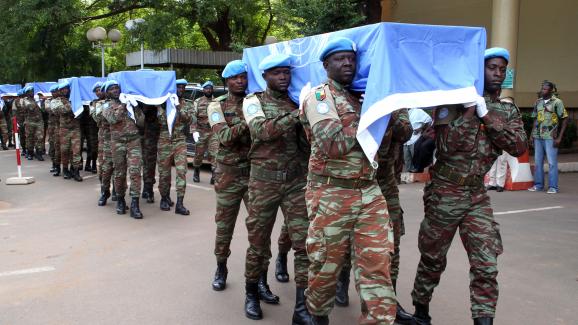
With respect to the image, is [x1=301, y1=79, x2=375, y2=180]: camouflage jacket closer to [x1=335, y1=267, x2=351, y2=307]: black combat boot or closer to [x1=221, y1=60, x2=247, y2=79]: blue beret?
[x1=221, y1=60, x2=247, y2=79]: blue beret

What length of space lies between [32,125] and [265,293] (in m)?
12.2

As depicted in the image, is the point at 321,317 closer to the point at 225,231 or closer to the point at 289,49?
the point at 225,231

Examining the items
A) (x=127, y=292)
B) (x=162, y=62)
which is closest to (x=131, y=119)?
(x=127, y=292)

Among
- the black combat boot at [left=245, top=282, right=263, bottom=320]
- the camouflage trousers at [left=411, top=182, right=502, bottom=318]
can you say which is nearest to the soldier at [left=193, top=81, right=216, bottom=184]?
the black combat boot at [left=245, top=282, right=263, bottom=320]

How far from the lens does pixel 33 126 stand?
14602 millimetres

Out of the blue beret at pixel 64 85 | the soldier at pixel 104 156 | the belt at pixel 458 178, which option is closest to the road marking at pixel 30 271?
the soldier at pixel 104 156

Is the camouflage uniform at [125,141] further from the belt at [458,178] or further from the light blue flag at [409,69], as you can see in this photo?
the belt at [458,178]

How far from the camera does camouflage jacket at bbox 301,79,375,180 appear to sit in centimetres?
315

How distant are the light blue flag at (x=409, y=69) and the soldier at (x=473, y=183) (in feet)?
0.56

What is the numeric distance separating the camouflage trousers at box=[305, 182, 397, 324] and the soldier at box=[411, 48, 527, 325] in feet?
2.16

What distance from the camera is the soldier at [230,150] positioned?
442 cm

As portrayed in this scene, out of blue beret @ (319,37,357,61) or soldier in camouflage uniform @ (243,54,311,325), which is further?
soldier in camouflage uniform @ (243,54,311,325)

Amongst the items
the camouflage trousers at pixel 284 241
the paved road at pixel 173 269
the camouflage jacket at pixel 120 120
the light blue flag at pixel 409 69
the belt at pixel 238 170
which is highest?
the light blue flag at pixel 409 69

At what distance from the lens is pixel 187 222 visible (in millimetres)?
7469
